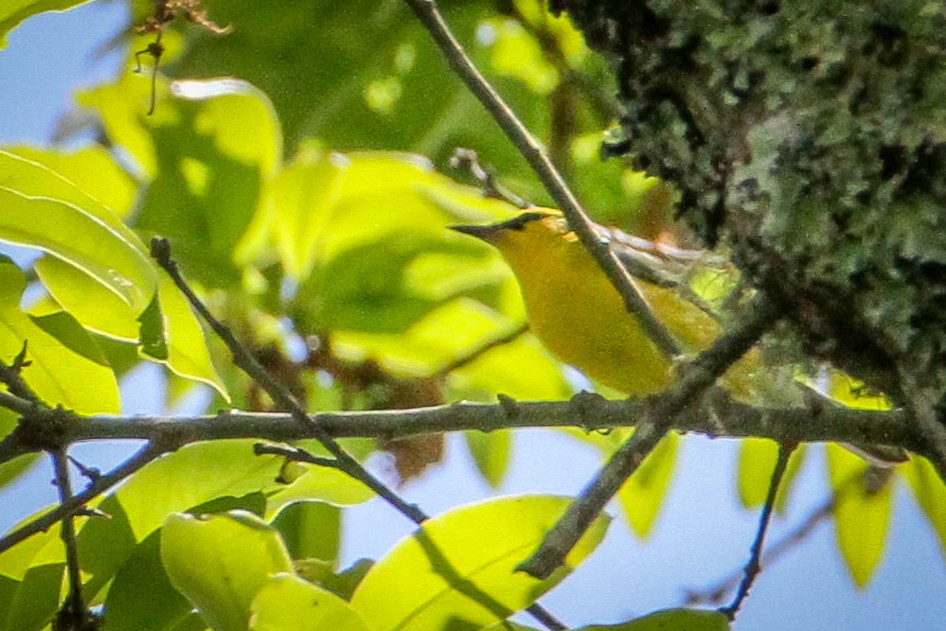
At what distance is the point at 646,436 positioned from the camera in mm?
776

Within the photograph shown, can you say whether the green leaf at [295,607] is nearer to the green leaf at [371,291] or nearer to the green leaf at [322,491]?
the green leaf at [322,491]

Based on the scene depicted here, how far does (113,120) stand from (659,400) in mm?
855

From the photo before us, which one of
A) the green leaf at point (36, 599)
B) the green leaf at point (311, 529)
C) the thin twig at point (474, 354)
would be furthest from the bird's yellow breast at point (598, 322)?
the green leaf at point (36, 599)

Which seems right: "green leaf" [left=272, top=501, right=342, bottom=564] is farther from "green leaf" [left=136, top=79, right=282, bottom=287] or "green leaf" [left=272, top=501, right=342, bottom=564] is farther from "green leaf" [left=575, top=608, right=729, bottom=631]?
"green leaf" [left=575, top=608, right=729, bottom=631]

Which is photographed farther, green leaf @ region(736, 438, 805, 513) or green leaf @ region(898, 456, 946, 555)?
green leaf @ region(736, 438, 805, 513)

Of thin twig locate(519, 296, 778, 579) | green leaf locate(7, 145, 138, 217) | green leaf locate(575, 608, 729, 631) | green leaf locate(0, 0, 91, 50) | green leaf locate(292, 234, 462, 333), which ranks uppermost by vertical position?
green leaf locate(7, 145, 138, 217)

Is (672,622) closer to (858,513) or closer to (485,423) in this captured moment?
(485,423)

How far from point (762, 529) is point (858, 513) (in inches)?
20.7

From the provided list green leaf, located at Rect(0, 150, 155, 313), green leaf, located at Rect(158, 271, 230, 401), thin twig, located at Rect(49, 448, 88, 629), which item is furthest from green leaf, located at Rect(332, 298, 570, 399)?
thin twig, located at Rect(49, 448, 88, 629)

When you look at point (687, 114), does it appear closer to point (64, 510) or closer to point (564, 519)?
point (564, 519)

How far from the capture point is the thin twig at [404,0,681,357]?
0.98 m

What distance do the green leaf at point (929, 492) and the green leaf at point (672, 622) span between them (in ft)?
2.04

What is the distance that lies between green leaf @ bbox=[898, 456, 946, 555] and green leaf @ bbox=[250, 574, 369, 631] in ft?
2.86

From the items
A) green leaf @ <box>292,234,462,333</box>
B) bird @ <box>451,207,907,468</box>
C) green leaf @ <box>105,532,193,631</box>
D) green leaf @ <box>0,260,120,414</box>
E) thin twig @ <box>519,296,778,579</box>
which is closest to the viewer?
thin twig @ <box>519,296,778,579</box>
